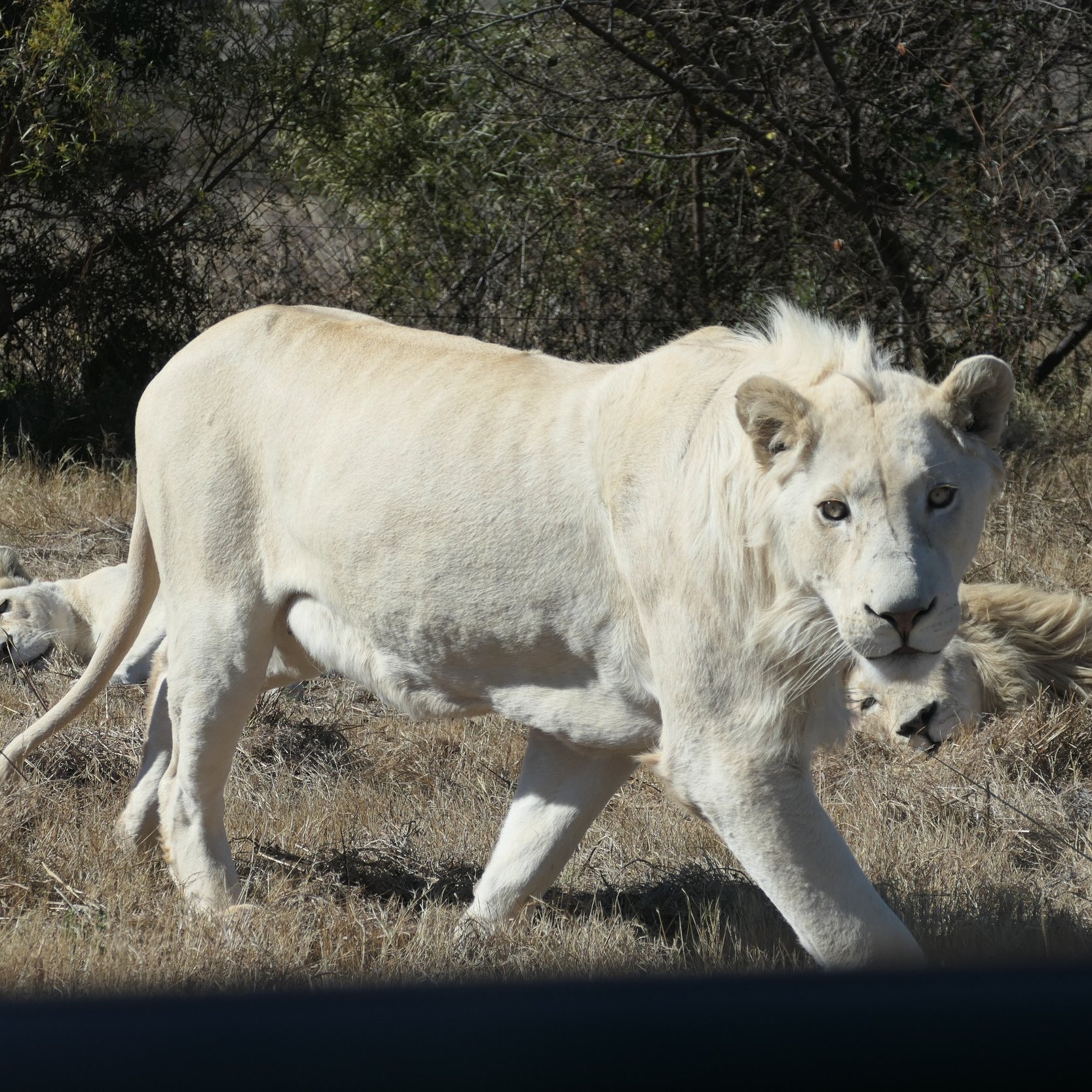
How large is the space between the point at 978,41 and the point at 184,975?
6.51 meters

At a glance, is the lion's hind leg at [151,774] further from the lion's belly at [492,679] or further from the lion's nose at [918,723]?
the lion's nose at [918,723]

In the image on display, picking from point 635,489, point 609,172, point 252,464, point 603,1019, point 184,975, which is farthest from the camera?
point 609,172

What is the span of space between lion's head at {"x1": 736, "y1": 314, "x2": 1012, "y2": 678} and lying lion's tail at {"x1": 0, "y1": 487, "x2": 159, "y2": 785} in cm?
216

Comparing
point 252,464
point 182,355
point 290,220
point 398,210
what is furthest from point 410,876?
point 290,220

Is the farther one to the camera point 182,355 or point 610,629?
point 182,355

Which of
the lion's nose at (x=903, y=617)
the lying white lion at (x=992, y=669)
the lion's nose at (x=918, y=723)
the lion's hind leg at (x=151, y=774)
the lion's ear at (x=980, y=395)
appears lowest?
the lion's hind leg at (x=151, y=774)

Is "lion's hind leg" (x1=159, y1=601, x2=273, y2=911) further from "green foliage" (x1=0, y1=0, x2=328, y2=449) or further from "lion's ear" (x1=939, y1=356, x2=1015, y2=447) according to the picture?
"green foliage" (x1=0, y1=0, x2=328, y2=449)

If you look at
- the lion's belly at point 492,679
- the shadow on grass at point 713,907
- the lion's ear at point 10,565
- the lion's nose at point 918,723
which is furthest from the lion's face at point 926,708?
the lion's ear at point 10,565

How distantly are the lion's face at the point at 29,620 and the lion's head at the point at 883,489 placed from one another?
4.09 m

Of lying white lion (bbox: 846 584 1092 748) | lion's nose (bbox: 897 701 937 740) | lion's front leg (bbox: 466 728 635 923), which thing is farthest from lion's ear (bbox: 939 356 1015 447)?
lion's nose (bbox: 897 701 937 740)

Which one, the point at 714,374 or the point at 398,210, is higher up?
the point at 714,374

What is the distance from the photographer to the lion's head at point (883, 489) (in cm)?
249

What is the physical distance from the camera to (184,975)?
3148 millimetres

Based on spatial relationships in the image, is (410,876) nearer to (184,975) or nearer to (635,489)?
(184,975)
